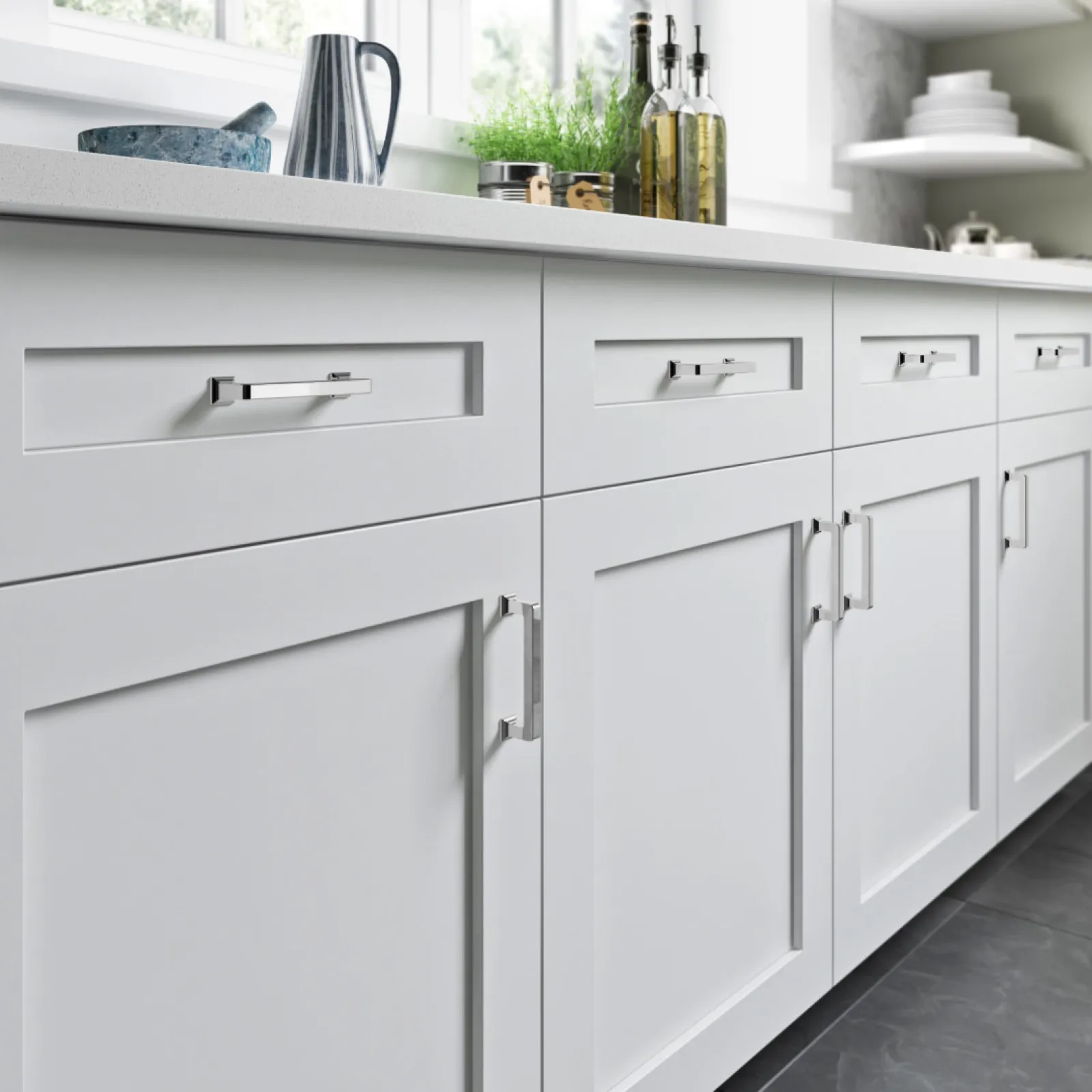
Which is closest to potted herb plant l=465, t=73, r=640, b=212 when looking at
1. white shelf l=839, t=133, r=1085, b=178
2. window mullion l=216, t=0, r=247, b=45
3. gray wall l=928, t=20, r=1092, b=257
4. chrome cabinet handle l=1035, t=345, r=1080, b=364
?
window mullion l=216, t=0, r=247, b=45

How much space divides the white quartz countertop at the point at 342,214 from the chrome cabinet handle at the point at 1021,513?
32.1 inches

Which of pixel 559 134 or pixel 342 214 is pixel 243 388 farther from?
pixel 559 134

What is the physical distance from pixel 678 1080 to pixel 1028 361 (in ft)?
4.41

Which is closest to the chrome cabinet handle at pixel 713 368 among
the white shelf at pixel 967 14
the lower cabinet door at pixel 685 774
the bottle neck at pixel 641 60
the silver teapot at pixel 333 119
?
the lower cabinet door at pixel 685 774

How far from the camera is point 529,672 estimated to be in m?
1.05

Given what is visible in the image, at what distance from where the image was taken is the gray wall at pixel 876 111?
266 cm

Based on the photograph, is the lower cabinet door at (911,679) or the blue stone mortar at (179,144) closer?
the blue stone mortar at (179,144)

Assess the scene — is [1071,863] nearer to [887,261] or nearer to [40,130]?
[887,261]

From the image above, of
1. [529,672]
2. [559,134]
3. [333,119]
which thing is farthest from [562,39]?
[529,672]

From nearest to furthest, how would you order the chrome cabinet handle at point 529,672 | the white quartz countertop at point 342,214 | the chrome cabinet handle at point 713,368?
the white quartz countertop at point 342,214, the chrome cabinet handle at point 529,672, the chrome cabinet handle at point 713,368

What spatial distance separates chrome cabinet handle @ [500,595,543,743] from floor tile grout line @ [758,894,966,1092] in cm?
74

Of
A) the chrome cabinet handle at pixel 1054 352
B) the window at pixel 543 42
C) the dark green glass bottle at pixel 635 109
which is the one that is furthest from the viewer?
the chrome cabinet handle at pixel 1054 352

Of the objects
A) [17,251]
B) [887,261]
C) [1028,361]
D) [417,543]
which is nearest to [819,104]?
[1028,361]

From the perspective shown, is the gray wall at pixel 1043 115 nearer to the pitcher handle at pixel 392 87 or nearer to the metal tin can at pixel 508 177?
the metal tin can at pixel 508 177
